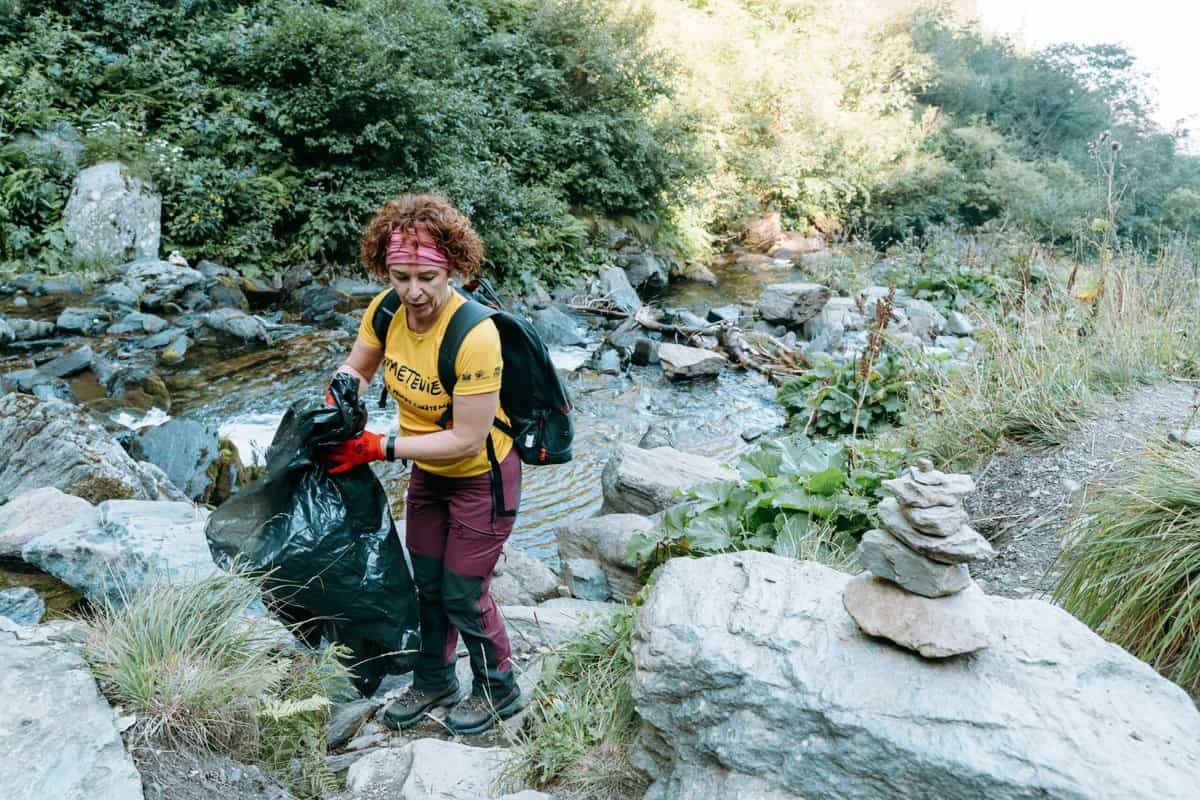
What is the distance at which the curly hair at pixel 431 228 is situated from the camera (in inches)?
99.5

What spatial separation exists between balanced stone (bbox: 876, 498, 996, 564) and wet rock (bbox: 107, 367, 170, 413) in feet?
21.8

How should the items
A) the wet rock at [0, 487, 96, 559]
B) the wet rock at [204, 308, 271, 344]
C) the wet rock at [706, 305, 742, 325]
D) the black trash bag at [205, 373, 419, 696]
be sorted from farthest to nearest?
the wet rock at [706, 305, 742, 325] → the wet rock at [204, 308, 271, 344] → the wet rock at [0, 487, 96, 559] → the black trash bag at [205, 373, 419, 696]

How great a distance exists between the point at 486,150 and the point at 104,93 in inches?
212

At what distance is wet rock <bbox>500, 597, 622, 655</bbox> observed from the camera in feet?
11.4

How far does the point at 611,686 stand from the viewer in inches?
101

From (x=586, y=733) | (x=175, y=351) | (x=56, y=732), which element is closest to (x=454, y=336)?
(x=586, y=733)

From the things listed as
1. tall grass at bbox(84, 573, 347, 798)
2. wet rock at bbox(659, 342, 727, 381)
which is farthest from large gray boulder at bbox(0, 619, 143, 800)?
wet rock at bbox(659, 342, 727, 381)

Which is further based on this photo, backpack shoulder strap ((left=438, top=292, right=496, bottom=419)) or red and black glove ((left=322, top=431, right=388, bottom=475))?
red and black glove ((left=322, top=431, right=388, bottom=475))

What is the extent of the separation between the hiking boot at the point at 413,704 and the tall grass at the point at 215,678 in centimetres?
47

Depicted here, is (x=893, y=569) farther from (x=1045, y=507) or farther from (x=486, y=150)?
(x=486, y=150)

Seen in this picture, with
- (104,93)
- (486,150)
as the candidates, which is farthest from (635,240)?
(104,93)

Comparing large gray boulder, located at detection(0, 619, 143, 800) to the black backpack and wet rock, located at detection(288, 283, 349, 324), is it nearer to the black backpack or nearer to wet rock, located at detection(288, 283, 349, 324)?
the black backpack

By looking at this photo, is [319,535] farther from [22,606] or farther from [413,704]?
[22,606]

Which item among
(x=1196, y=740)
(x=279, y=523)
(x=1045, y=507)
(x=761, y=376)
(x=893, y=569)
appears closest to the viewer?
(x=1196, y=740)
